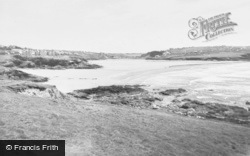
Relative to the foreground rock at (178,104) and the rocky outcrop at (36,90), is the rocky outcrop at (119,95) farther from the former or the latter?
the rocky outcrop at (36,90)

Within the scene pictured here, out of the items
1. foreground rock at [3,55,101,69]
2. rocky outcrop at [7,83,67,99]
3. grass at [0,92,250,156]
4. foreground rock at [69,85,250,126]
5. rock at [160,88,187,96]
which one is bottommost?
foreground rock at [69,85,250,126]

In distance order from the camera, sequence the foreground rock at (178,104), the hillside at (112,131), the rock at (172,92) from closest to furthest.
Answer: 1. the hillside at (112,131)
2. the foreground rock at (178,104)
3. the rock at (172,92)

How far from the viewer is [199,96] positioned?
37062 millimetres

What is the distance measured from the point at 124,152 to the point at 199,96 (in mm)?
26602

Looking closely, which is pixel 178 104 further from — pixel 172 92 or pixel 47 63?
pixel 47 63

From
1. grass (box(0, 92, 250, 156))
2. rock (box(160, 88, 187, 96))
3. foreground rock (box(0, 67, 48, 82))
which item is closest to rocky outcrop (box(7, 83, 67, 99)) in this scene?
grass (box(0, 92, 250, 156))

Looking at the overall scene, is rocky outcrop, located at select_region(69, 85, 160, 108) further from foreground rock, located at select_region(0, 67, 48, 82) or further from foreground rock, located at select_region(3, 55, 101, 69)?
foreground rock, located at select_region(3, 55, 101, 69)

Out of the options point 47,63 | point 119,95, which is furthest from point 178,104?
point 47,63

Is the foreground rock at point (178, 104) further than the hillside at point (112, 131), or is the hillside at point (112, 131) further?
the foreground rock at point (178, 104)

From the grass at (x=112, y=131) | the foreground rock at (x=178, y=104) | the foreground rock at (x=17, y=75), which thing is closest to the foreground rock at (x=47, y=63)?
the foreground rock at (x=17, y=75)

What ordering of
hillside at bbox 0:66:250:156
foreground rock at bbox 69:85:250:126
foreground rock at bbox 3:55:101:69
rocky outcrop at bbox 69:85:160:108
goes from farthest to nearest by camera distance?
1. foreground rock at bbox 3:55:101:69
2. rocky outcrop at bbox 69:85:160:108
3. foreground rock at bbox 69:85:250:126
4. hillside at bbox 0:66:250:156

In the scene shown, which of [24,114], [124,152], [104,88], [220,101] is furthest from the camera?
[104,88]

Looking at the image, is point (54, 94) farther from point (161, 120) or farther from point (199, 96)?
point (199, 96)

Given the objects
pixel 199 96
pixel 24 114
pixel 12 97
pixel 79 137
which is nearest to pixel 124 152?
pixel 79 137
